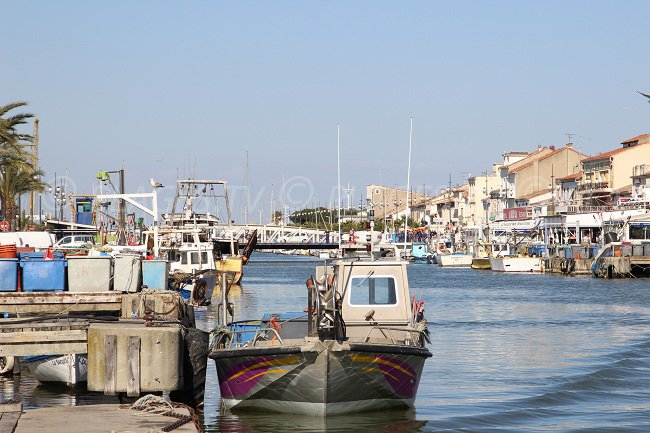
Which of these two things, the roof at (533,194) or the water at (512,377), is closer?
the water at (512,377)

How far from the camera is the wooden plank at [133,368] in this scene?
18609 mm

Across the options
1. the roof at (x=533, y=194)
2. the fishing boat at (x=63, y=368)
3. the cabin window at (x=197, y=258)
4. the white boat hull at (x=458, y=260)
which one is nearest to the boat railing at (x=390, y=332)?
the fishing boat at (x=63, y=368)

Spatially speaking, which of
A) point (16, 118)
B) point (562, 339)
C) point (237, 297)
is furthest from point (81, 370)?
point (237, 297)

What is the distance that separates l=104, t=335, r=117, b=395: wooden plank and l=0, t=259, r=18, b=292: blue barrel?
8230mm

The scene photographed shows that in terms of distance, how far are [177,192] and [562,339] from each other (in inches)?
1496

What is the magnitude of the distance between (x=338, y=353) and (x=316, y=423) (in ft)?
6.07

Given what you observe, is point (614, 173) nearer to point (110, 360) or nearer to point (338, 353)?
point (338, 353)

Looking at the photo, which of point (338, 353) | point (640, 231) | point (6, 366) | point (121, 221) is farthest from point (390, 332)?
point (640, 231)

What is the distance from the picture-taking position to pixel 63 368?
24516mm

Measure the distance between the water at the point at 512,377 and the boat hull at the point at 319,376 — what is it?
366mm

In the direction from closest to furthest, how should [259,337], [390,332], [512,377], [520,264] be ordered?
[259,337]
[390,332]
[512,377]
[520,264]

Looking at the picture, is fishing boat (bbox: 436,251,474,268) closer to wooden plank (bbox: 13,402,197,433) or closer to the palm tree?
the palm tree

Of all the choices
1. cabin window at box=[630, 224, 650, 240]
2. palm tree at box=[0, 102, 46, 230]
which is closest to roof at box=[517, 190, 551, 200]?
cabin window at box=[630, 224, 650, 240]

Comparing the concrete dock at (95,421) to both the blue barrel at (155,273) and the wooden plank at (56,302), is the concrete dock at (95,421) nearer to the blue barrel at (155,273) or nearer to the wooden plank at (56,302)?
the wooden plank at (56,302)
